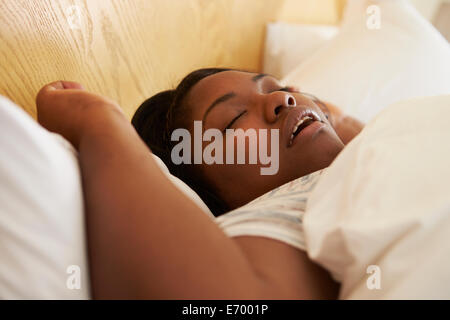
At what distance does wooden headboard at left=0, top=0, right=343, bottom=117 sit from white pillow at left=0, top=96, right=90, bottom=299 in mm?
306

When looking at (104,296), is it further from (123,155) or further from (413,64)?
(413,64)

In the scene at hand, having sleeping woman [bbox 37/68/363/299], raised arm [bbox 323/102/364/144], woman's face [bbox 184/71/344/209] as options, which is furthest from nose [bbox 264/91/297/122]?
raised arm [bbox 323/102/364/144]

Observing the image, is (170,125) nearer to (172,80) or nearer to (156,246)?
(172,80)

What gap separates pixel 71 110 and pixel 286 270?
1.35ft

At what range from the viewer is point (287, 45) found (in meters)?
1.45

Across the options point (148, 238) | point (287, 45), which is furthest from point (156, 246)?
point (287, 45)

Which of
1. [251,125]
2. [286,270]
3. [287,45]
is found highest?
[287,45]

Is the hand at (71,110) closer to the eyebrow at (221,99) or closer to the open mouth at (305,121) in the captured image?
the eyebrow at (221,99)

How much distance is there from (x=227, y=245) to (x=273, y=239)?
0.07 meters

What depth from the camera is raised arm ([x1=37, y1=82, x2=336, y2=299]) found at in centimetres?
38

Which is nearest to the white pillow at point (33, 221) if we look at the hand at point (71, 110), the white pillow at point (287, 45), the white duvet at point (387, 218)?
the hand at point (71, 110)

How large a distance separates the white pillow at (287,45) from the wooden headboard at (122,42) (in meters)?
0.05

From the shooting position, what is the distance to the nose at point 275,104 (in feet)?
2.35

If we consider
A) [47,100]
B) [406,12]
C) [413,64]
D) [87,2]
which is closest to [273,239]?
[47,100]
